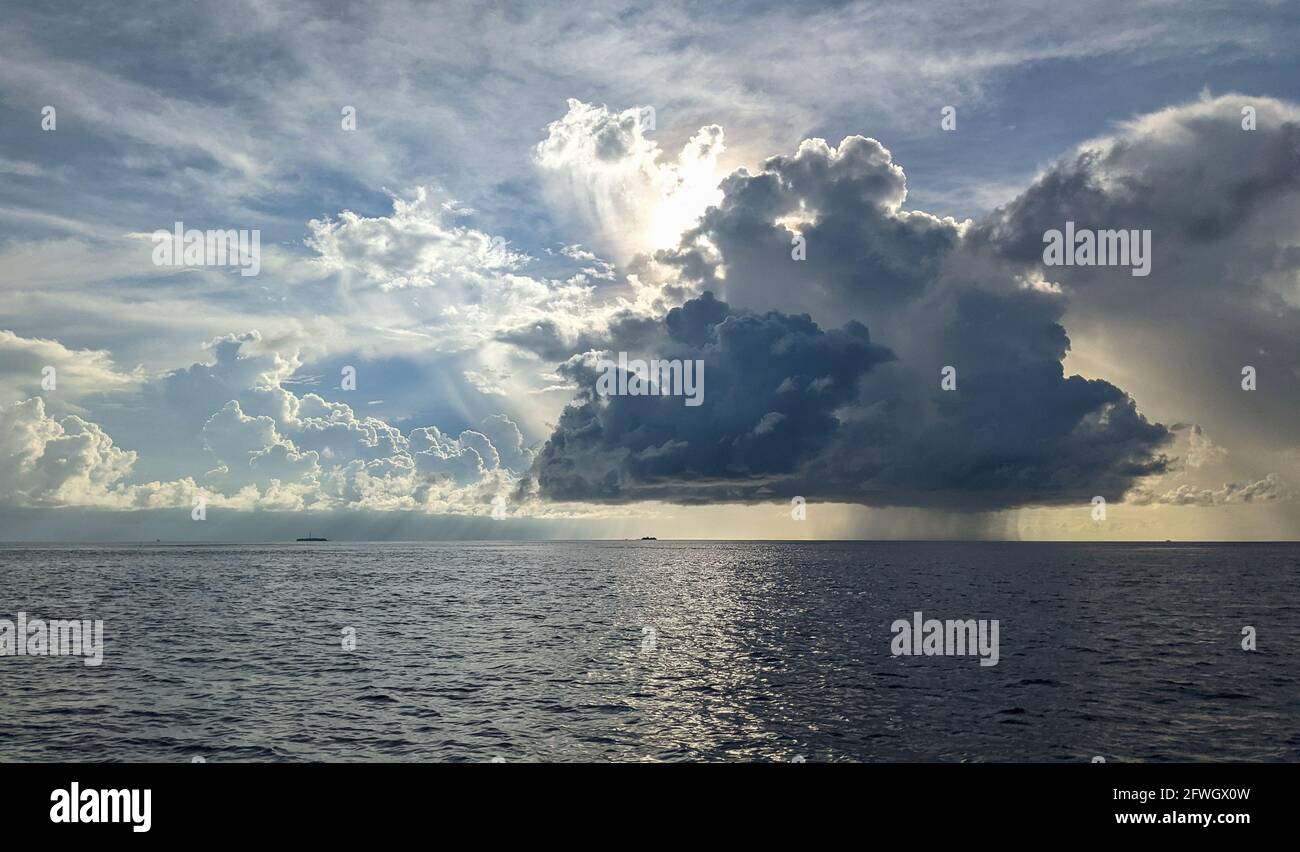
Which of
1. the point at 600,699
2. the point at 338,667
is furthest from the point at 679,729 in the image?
the point at 338,667

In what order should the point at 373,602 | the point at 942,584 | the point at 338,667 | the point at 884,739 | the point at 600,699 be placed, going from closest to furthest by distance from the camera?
the point at 884,739 → the point at 600,699 → the point at 338,667 → the point at 373,602 → the point at 942,584

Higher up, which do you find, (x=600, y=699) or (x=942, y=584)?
(x=600, y=699)

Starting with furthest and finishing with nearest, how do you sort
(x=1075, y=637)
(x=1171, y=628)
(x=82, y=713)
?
(x=1171, y=628) < (x=1075, y=637) < (x=82, y=713)

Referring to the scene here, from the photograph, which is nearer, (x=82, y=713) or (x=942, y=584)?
(x=82, y=713)

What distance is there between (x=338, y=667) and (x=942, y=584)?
13107cm

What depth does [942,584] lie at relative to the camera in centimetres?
15425

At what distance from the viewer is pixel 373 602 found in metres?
112

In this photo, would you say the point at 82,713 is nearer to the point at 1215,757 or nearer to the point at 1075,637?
the point at 1215,757
